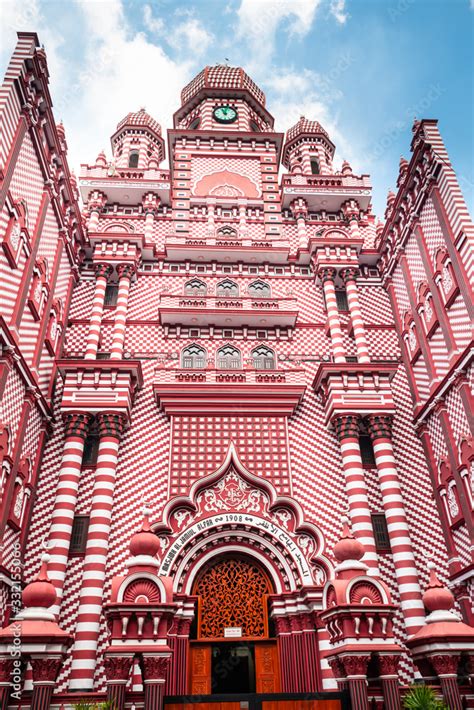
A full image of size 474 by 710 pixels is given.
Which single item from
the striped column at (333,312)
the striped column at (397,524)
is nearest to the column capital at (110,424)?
the striped column at (333,312)

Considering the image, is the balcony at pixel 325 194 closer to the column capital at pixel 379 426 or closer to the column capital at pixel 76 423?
the column capital at pixel 379 426

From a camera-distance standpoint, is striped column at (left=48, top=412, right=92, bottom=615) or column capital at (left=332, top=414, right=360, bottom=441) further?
column capital at (left=332, top=414, right=360, bottom=441)

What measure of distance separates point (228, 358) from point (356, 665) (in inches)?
449

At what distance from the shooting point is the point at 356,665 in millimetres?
10172

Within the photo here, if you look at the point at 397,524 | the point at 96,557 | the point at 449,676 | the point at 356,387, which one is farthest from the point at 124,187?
the point at 449,676

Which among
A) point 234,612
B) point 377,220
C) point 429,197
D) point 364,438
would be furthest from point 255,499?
point 377,220

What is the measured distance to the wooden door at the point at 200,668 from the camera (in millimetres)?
14539

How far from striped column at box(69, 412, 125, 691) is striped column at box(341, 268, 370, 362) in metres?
8.40

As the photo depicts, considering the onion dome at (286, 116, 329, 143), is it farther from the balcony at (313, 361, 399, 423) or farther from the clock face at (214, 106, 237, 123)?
the balcony at (313, 361, 399, 423)

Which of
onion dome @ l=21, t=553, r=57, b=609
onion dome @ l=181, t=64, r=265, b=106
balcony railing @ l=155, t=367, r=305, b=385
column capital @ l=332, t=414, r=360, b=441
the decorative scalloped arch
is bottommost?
onion dome @ l=21, t=553, r=57, b=609

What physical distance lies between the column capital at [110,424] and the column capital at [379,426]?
7.58m

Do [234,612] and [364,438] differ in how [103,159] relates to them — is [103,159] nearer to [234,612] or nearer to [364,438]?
[364,438]

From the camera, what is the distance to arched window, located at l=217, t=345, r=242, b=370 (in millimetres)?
19625

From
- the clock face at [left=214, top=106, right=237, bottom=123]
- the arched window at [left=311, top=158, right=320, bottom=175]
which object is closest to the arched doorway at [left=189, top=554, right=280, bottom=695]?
the arched window at [left=311, top=158, right=320, bottom=175]
